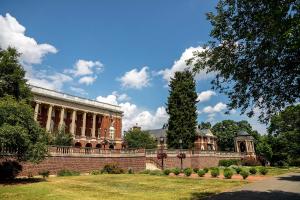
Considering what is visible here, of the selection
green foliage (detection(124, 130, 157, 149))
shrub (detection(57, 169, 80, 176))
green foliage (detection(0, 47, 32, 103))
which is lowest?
shrub (detection(57, 169, 80, 176))

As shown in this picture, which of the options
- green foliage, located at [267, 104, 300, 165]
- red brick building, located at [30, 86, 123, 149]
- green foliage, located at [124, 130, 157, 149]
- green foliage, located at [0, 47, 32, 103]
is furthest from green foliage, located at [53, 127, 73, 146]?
green foliage, located at [267, 104, 300, 165]

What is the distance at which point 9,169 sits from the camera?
2302 centimetres

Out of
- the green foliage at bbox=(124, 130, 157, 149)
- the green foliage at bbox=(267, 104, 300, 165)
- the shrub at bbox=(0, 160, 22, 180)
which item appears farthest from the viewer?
the green foliage at bbox=(124, 130, 157, 149)

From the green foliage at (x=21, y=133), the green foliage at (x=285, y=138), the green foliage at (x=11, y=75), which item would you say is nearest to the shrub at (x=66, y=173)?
the green foliage at (x=21, y=133)

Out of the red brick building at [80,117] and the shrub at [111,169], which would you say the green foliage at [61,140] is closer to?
the red brick building at [80,117]

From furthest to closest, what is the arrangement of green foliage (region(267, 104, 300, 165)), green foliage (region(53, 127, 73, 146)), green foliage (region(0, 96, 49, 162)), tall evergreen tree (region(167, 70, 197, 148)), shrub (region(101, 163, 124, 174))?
tall evergreen tree (region(167, 70, 197, 148)) → green foliage (region(53, 127, 73, 146)) → green foliage (region(267, 104, 300, 165)) → shrub (region(101, 163, 124, 174)) → green foliage (region(0, 96, 49, 162))

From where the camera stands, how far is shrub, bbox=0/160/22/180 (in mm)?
22531

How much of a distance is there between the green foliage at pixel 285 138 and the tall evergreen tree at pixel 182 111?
1536 centimetres

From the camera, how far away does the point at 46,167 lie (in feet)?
90.4

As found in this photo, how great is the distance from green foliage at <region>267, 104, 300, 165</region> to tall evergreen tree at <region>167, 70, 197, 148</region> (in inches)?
605

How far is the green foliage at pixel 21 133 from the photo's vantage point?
19500 mm

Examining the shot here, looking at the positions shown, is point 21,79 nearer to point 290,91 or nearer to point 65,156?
point 65,156

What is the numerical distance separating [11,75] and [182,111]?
109 ft

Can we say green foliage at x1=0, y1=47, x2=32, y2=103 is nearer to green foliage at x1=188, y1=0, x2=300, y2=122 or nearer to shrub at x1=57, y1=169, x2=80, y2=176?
shrub at x1=57, y1=169, x2=80, y2=176
